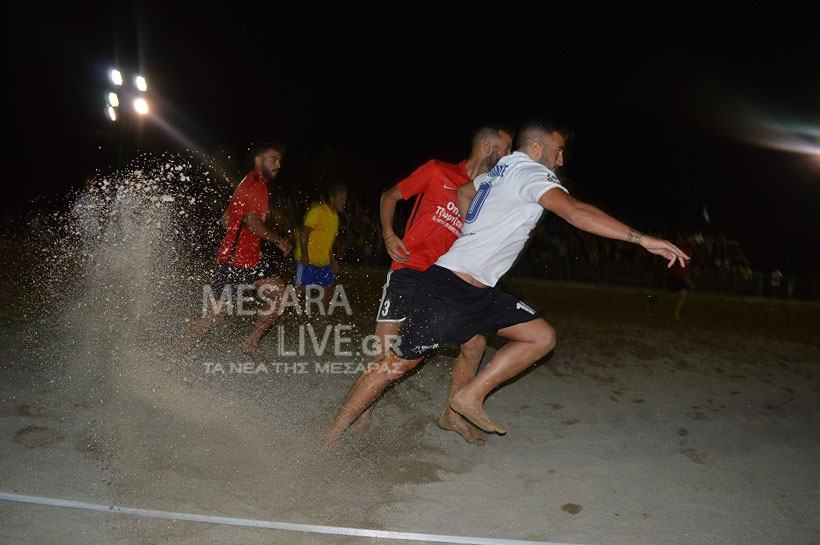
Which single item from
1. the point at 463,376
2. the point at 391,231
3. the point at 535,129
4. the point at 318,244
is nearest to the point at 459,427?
the point at 463,376

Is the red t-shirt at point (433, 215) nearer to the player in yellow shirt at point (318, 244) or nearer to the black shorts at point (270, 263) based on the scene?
the black shorts at point (270, 263)

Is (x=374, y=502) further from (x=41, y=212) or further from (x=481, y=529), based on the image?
(x=41, y=212)

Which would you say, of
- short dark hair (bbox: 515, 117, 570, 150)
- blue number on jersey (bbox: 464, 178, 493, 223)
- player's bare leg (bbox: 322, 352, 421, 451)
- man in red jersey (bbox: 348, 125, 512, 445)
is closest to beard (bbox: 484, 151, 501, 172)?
man in red jersey (bbox: 348, 125, 512, 445)

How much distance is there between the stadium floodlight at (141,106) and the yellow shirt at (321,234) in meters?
5.75

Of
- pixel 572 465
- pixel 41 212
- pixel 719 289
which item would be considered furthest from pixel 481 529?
pixel 41 212

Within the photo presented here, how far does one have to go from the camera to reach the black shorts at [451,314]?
11.1 ft

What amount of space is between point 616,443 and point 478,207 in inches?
78.2

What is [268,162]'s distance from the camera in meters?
4.99

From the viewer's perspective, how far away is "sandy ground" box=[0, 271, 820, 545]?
2.93 meters

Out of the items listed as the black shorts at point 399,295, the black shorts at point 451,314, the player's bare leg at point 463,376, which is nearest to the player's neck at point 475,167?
the black shorts at point 399,295

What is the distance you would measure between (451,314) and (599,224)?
931 mm

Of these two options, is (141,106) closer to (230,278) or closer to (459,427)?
(230,278)

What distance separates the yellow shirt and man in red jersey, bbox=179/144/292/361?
4.94ft

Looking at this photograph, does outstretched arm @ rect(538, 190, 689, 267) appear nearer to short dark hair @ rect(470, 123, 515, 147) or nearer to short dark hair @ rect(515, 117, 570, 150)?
short dark hair @ rect(515, 117, 570, 150)
